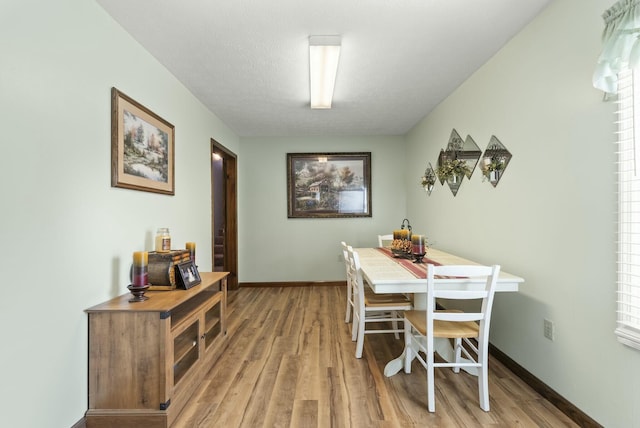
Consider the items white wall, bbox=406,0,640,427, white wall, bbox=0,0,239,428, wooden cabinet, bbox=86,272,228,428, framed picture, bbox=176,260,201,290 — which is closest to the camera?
white wall, bbox=0,0,239,428

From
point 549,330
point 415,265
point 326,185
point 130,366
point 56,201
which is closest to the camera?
point 56,201

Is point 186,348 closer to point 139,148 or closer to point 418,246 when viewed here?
point 139,148

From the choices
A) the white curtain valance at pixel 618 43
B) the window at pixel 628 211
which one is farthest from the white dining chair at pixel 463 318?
the white curtain valance at pixel 618 43

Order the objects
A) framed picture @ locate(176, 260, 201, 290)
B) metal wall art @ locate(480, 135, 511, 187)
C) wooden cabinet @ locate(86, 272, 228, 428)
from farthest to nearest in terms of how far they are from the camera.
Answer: metal wall art @ locate(480, 135, 511, 187)
framed picture @ locate(176, 260, 201, 290)
wooden cabinet @ locate(86, 272, 228, 428)

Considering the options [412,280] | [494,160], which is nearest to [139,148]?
[412,280]

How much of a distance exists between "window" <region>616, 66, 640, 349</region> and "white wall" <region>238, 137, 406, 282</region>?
3.71 meters

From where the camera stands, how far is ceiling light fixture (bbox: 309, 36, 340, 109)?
7.53 ft

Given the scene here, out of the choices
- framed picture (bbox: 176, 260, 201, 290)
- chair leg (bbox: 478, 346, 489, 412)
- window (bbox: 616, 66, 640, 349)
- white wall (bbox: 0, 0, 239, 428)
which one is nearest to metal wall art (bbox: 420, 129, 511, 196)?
window (bbox: 616, 66, 640, 349)

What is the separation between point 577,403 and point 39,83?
3.35 meters

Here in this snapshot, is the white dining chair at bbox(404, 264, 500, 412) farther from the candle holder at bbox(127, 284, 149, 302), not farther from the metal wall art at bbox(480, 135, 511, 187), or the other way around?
the candle holder at bbox(127, 284, 149, 302)

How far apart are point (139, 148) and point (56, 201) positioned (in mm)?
834

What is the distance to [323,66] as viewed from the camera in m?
2.64

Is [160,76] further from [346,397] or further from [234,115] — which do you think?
[346,397]

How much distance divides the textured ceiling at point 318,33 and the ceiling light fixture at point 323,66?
7 centimetres
